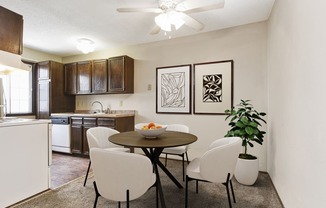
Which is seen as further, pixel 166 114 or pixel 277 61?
pixel 166 114

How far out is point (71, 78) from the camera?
179 inches

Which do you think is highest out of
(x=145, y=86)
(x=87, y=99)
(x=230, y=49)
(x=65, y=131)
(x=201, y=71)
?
(x=230, y=49)

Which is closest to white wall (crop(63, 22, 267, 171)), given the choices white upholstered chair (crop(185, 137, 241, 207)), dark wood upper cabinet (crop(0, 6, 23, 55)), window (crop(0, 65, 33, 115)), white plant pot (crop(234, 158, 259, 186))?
white plant pot (crop(234, 158, 259, 186))

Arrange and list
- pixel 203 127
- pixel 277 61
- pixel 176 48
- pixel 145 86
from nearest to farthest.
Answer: pixel 277 61
pixel 203 127
pixel 176 48
pixel 145 86

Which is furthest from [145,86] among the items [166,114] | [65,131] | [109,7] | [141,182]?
[141,182]

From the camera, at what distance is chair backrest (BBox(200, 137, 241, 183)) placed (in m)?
1.66

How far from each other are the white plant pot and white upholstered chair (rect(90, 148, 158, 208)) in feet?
5.27

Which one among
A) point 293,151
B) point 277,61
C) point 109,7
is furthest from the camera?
point 109,7

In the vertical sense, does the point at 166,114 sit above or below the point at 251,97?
below

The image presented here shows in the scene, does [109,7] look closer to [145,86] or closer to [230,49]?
[145,86]

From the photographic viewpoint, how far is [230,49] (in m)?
3.18

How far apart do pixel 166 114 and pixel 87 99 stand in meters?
2.34

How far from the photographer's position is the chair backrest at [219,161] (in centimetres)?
166

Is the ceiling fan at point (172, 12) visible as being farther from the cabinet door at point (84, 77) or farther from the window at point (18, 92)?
the window at point (18, 92)
